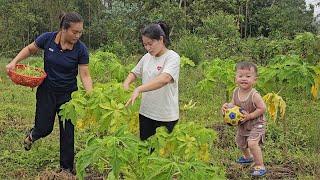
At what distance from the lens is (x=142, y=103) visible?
4047 mm

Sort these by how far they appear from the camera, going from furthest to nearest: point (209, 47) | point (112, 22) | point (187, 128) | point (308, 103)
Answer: point (112, 22), point (209, 47), point (308, 103), point (187, 128)

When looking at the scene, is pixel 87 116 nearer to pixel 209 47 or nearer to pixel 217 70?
pixel 217 70

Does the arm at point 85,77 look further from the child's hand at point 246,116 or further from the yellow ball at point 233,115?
the child's hand at point 246,116

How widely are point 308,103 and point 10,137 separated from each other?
4343 millimetres

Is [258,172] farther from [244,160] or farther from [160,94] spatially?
[160,94]

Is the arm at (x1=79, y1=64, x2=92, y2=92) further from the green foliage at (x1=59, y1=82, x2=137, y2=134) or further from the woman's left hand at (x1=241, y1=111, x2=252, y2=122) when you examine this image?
the woman's left hand at (x1=241, y1=111, x2=252, y2=122)

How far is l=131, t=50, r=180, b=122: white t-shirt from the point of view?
385 cm

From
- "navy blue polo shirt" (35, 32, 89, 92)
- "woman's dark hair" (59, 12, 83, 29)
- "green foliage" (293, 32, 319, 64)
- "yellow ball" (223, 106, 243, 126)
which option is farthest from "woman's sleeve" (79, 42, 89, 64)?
"green foliage" (293, 32, 319, 64)

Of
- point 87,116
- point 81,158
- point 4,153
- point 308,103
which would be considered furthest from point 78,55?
point 308,103

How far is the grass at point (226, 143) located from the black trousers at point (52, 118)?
0.87 ft

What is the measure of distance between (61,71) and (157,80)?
1102 millimetres

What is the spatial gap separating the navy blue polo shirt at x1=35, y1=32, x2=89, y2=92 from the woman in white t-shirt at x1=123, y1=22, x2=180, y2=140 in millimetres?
547

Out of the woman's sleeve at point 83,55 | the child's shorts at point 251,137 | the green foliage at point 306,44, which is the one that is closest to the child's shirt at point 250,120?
the child's shorts at point 251,137

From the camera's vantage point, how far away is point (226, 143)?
5.57m
